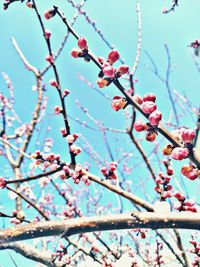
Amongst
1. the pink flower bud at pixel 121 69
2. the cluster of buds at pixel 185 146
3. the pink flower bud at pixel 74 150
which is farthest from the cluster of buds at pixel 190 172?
the pink flower bud at pixel 74 150

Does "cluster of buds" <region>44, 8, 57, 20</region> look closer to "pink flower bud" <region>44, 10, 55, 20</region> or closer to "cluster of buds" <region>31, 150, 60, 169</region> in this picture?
"pink flower bud" <region>44, 10, 55, 20</region>

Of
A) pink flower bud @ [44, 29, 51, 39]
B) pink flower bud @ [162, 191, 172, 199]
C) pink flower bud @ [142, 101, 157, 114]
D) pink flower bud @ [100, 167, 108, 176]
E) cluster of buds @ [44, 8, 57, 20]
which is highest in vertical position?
pink flower bud @ [44, 29, 51, 39]

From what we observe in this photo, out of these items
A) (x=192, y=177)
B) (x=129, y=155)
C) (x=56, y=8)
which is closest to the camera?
(x=192, y=177)

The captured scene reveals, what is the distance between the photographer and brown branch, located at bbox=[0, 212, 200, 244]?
4.80ft

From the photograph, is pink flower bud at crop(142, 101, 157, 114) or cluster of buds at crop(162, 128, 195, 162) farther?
pink flower bud at crop(142, 101, 157, 114)

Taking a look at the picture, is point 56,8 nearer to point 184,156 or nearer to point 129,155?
point 184,156

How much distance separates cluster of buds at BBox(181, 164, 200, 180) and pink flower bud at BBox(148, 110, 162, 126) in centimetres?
29

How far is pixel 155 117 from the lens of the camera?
153cm

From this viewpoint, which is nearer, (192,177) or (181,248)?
(192,177)

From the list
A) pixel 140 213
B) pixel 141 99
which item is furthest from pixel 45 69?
pixel 140 213

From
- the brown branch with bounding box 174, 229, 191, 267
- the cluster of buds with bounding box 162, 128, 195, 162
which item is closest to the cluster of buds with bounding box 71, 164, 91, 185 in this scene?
the cluster of buds with bounding box 162, 128, 195, 162

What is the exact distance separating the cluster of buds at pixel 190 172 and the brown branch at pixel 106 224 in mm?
200

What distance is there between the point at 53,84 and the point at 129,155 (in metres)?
8.25

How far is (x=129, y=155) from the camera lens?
429 inches
